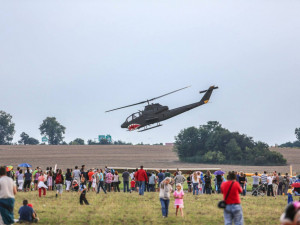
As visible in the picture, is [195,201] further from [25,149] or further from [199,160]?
[25,149]

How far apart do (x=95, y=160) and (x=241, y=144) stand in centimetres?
2763

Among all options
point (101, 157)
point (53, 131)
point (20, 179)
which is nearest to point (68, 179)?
point (20, 179)

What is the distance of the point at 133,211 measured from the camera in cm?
2217

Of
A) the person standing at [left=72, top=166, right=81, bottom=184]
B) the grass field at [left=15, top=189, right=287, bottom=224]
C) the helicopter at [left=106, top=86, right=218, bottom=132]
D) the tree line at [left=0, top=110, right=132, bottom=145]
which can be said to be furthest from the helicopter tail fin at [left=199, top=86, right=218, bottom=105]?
the tree line at [left=0, top=110, right=132, bottom=145]

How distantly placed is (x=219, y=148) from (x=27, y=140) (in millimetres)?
108503

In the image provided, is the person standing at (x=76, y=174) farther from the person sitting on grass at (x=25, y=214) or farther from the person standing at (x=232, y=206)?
the person standing at (x=232, y=206)

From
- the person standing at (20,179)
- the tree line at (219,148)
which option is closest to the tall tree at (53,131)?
the tree line at (219,148)

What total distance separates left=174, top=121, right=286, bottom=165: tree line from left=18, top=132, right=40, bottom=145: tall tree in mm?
99295

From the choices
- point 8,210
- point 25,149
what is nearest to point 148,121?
point 8,210

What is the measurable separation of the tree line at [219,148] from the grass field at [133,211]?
68.3m

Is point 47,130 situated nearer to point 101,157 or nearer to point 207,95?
point 101,157

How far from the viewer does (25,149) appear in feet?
401

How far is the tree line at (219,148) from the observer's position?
94.9 m

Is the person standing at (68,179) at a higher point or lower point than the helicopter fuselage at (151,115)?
lower
